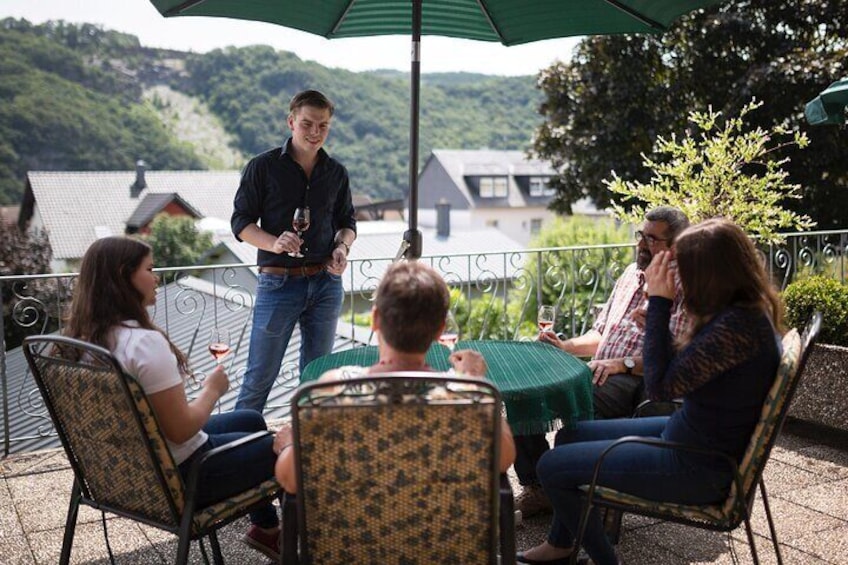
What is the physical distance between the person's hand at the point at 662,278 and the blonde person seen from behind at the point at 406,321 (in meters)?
0.72

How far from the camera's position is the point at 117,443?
2.10 m

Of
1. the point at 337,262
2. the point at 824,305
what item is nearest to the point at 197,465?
the point at 337,262

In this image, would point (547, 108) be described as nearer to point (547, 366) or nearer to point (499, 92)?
point (547, 366)

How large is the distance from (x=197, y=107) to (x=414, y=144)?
215 feet

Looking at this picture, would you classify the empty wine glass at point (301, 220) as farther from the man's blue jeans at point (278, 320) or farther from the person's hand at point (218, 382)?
the person's hand at point (218, 382)

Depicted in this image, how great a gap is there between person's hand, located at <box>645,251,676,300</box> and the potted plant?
195 centimetres

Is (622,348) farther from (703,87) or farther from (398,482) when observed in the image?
(703,87)

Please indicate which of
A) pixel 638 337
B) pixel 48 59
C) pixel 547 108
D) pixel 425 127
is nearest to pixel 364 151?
pixel 425 127

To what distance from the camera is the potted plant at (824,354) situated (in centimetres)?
400

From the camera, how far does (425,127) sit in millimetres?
64062

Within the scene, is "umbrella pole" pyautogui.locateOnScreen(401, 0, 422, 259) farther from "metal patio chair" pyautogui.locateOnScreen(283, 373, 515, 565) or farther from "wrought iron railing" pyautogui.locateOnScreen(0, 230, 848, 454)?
"metal patio chair" pyautogui.locateOnScreen(283, 373, 515, 565)

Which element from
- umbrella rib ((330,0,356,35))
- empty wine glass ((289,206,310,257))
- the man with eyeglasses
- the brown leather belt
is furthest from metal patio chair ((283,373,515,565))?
umbrella rib ((330,0,356,35))

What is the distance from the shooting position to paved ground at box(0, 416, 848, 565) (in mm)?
2887

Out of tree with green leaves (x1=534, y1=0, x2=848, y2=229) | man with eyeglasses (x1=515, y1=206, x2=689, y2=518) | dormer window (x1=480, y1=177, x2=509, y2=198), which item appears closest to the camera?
man with eyeglasses (x1=515, y1=206, x2=689, y2=518)
